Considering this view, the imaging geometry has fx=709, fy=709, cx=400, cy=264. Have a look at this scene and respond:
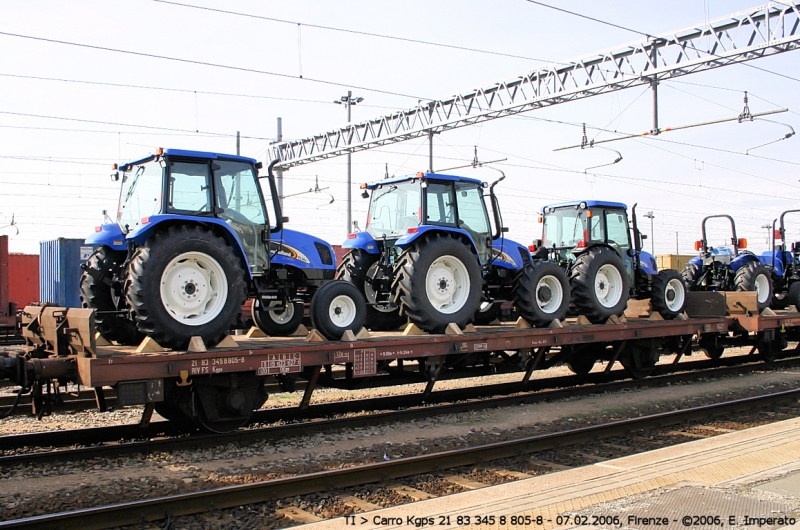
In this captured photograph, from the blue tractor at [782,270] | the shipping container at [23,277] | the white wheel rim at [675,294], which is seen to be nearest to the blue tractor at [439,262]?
the white wheel rim at [675,294]

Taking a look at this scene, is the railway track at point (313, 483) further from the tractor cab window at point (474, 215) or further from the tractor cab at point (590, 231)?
the tractor cab at point (590, 231)

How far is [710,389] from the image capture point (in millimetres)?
12727

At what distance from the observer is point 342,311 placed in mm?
9016

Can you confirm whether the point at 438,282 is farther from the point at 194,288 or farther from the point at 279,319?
the point at 194,288

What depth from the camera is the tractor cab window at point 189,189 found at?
26.5 ft

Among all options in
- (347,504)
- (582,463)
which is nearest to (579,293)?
(582,463)

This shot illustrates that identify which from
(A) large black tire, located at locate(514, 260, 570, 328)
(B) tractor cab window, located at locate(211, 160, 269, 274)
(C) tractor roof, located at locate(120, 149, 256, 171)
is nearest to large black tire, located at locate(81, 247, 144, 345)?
(C) tractor roof, located at locate(120, 149, 256, 171)

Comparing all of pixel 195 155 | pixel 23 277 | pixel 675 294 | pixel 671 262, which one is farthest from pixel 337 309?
pixel 671 262

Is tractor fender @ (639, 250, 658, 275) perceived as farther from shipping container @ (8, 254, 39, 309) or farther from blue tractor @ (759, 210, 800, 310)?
shipping container @ (8, 254, 39, 309)

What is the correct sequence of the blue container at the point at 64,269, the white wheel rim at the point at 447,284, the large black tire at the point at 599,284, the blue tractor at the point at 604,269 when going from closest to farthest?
the white wheel rim at the point at 447,284 → the large black tire at the point at 599,284 → the blue tractor at the point at 604,269 → the blue container at the point at 64,269

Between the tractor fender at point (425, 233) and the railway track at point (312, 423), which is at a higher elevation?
the tractor fender at point (425, 233)

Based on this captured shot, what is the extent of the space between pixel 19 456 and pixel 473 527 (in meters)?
4.94

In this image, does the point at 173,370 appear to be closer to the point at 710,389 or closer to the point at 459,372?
the point at 459,372

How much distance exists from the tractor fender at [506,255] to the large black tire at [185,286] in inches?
186
